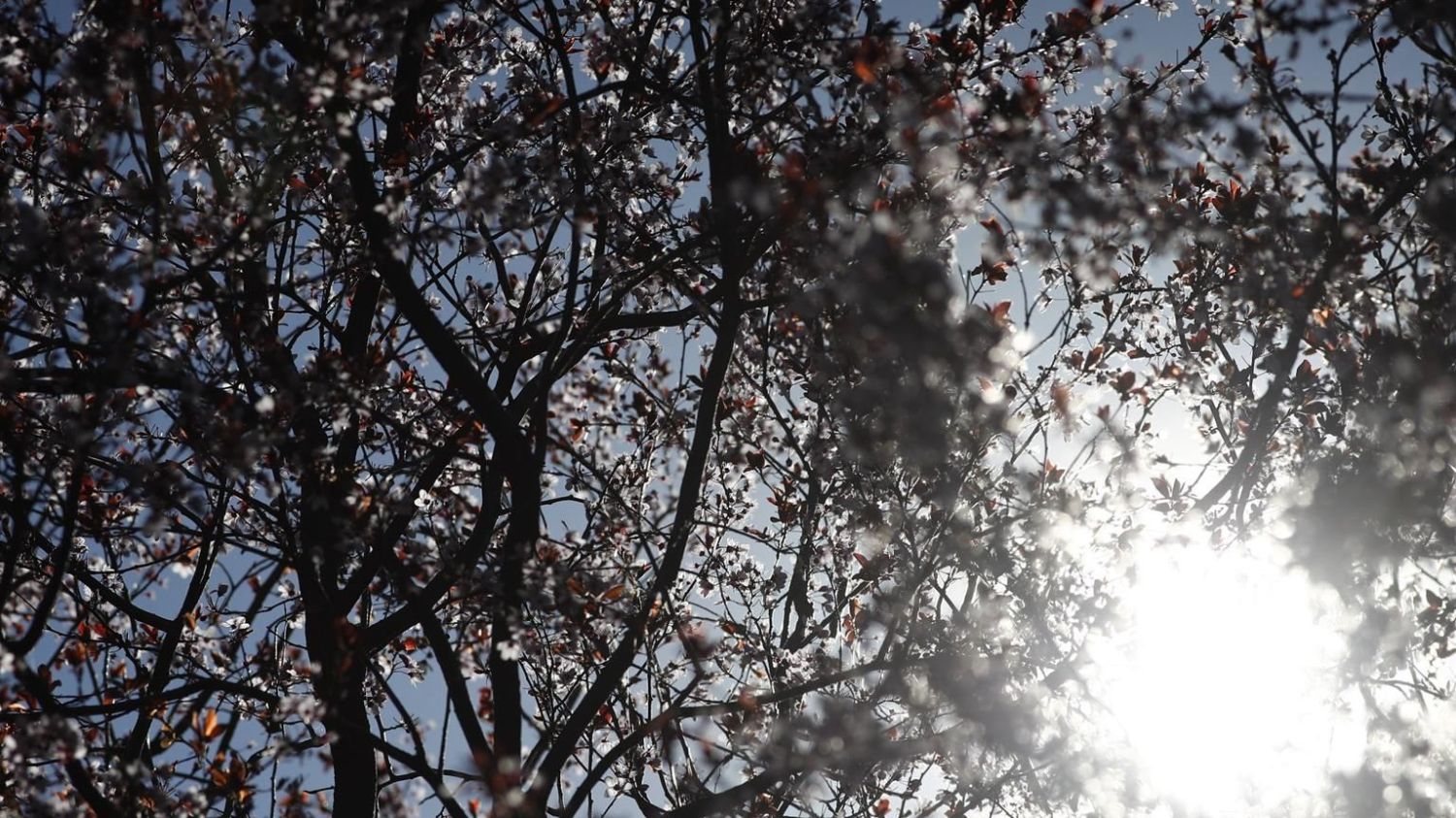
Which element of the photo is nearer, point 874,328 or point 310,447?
point 874,328

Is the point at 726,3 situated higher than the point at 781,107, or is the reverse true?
the point at 726,3

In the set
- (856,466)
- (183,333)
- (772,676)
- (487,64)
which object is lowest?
(772,676)

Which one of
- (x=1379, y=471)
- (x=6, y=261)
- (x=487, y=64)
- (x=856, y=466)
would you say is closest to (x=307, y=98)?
(x=6, y=261)

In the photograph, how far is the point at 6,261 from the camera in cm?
323

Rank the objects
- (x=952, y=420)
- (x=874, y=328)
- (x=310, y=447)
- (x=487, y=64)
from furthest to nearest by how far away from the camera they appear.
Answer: (x=487, y=64) < (x=310, y=447) < (x=952, y=420) < (x=874, y=328)

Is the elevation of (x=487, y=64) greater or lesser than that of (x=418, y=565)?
greater

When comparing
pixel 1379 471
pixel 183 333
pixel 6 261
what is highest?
pixel 183 333

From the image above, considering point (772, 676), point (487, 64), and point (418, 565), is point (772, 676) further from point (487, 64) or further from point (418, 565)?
point (487, 64)

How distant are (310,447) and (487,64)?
2679 millimetres

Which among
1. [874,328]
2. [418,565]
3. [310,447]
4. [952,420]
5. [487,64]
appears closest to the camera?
[874,328]

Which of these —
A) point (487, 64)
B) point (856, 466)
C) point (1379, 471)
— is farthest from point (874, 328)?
point (487, 64)

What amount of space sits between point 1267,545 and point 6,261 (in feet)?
17.4

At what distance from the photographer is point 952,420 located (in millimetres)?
3211

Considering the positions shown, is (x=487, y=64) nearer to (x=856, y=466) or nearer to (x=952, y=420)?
(x=856, y=466)
